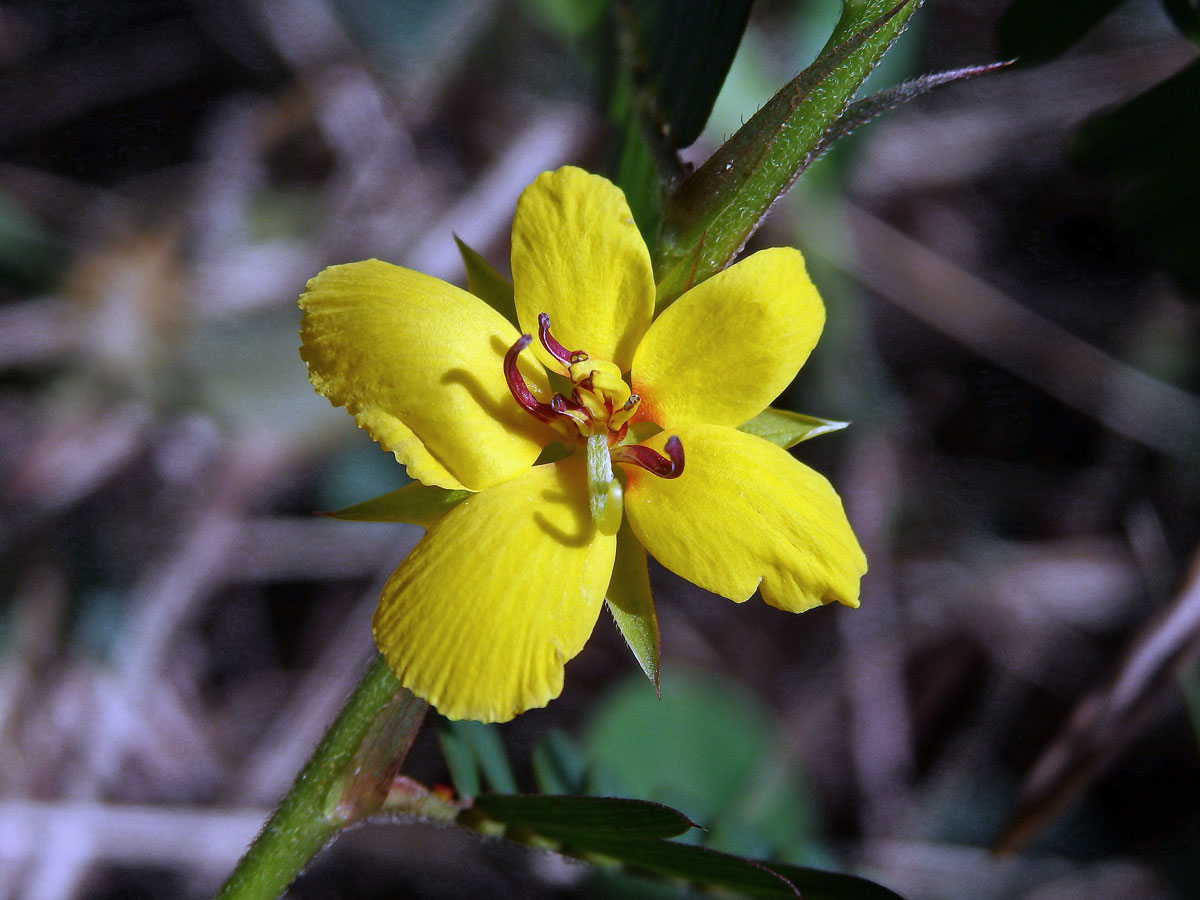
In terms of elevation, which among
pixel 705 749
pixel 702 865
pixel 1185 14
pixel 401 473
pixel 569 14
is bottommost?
pixel 705 749

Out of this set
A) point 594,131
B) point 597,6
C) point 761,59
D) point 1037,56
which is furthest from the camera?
point 594,131

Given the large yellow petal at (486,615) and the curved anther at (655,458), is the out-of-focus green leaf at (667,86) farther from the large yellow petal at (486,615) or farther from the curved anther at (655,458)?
the large yellow petal at (486,615)

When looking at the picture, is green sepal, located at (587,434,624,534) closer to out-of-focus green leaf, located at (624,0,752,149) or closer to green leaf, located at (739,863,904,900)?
out-of-focus green leaf, located at (624,0,752,149)

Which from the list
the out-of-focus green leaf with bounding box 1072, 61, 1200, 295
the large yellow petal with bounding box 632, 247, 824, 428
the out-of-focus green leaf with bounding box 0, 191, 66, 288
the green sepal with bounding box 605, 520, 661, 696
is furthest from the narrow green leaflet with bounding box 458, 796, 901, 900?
the out-of-focus green leaf with bounding box 0, 191, 66, 288

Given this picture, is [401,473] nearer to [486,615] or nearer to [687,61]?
[687,61]

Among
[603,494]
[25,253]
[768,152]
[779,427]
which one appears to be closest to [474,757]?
[603,494]

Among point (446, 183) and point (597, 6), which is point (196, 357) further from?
point (597, 6)

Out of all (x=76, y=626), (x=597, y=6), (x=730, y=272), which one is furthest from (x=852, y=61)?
(x=76, y=626)

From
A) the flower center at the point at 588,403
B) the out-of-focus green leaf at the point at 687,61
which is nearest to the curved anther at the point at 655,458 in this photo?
the flower center at the point at 588,403
